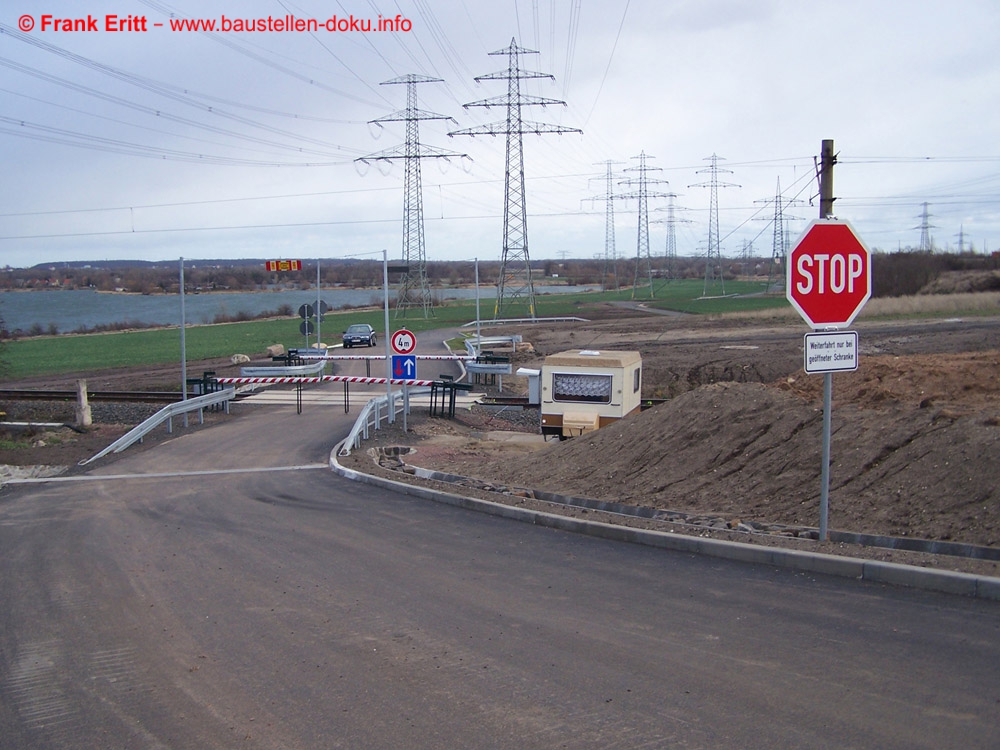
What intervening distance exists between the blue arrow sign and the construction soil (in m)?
1.58

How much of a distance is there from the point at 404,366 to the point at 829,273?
14203mm

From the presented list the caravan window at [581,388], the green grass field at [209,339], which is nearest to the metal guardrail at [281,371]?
the green grass field at [209,339]

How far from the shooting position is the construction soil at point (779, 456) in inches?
370

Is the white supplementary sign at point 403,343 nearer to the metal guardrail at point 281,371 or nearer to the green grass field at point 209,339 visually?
the metal guardrail at point 281,371

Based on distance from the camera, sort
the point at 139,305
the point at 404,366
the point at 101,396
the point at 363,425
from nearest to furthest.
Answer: the point at 363,425 < the point at 404,366 < the point at 101,396 < the point at 139,305

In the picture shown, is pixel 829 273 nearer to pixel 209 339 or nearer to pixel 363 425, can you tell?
Result: pixel 363 425

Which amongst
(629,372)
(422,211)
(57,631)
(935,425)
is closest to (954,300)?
(422,211)

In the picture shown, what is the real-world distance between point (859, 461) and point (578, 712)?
7211 millimetres

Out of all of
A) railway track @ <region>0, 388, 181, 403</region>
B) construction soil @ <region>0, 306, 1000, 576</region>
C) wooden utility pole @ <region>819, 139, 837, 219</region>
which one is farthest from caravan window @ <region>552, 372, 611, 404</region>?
railway track @ <region>0, 388, 181, 403</region>

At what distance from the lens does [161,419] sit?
2266 centimetres

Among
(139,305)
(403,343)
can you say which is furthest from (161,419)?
(139,305)

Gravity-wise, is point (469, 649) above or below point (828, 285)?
below

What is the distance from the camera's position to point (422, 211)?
6538 cm

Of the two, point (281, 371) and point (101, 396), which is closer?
point (101, 396)
